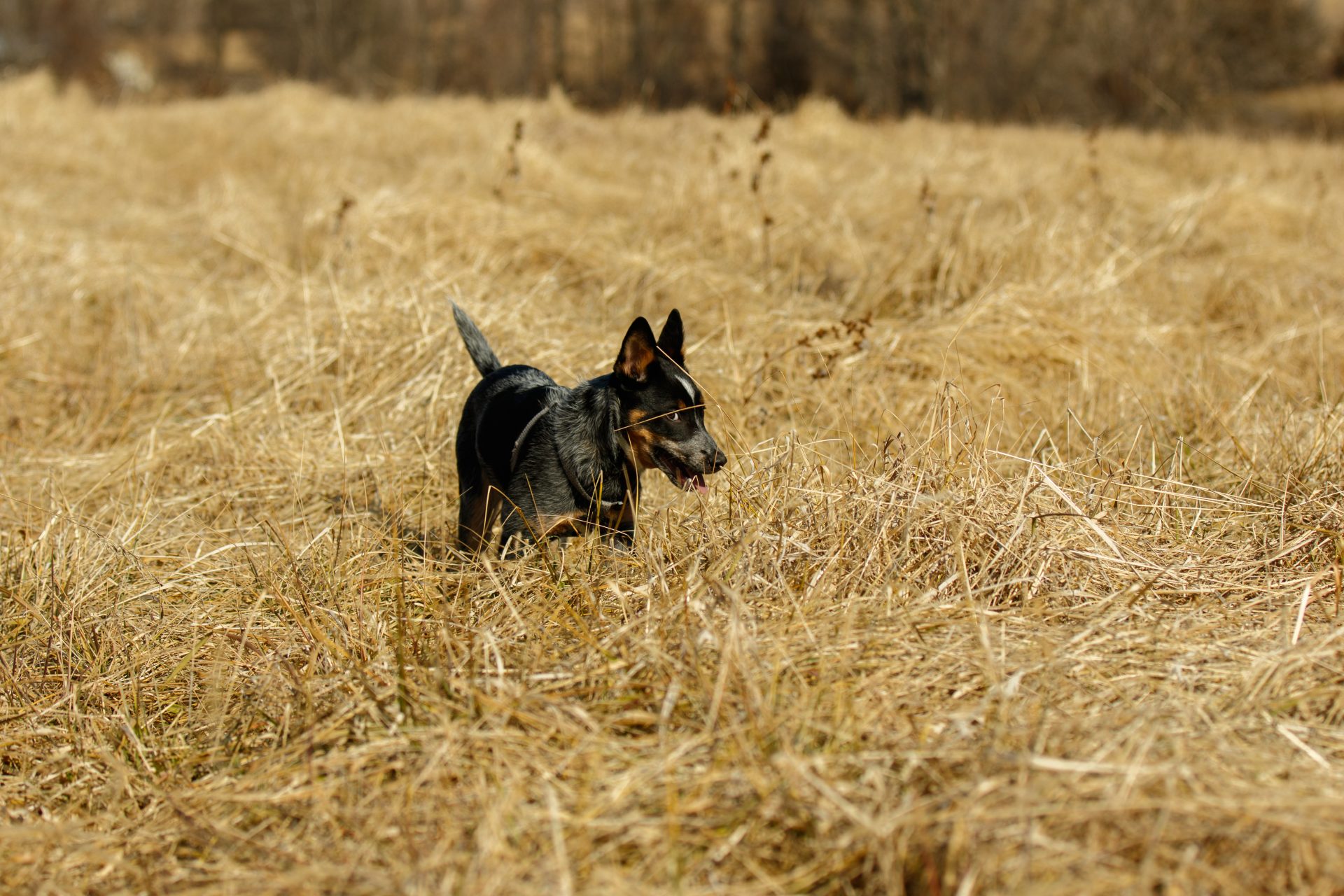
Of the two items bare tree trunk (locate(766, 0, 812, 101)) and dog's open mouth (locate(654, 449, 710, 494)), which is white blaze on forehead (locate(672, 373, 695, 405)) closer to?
dog's open mouth (locate(654, 449, 710, 494))

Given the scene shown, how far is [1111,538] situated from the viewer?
2.71 metres

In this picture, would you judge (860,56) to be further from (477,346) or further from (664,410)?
(664,410)

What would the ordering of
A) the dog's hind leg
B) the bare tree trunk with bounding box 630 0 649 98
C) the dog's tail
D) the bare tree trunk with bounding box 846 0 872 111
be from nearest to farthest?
the dog's hind leg, the dog's tail, the bare tree trunk with bounding box 846 0 872 111, the bare tree trunk with bounding box 630 0 649 98

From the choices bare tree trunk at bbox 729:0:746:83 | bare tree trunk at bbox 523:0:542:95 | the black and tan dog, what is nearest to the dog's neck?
the black and tan dog

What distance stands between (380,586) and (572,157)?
257 inches

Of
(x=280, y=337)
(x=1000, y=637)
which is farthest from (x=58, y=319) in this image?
(x=1000, y=637)

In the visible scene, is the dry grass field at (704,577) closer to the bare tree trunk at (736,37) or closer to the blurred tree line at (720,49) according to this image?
the blurred tree line at (720,49)

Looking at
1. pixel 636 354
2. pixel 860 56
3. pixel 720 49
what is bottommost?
pixel 636 354

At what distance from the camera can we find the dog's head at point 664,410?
3.12 m

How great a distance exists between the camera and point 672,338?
3.25m

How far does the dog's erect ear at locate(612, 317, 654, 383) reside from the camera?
10.1ft

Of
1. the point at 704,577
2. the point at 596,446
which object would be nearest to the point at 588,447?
the point at 596,446

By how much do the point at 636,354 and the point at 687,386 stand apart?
0.19 m

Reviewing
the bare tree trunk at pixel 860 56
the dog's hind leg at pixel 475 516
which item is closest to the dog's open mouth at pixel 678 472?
the dog's hind leg at pixel 475 516
